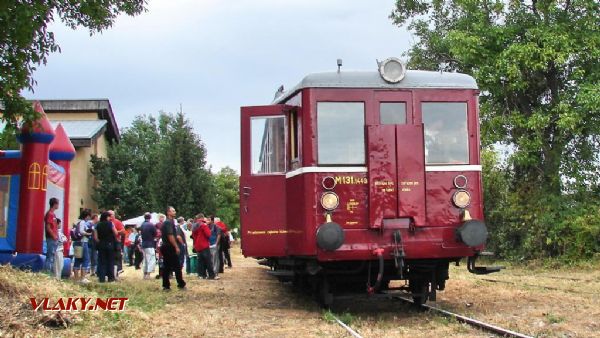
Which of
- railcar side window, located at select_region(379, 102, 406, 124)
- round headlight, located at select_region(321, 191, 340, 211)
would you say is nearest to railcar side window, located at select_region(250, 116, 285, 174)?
round headlight, located at select_region(321, 191, 340, 211)

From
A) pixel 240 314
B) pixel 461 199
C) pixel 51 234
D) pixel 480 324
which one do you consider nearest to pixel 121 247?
pixel 51 234

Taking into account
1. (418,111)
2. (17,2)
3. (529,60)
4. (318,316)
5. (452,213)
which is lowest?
(318,316)

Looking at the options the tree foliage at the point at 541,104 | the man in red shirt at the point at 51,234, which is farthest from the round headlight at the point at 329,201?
the tree foliage at the point at 541,104

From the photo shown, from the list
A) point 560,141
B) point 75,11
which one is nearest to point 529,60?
point 560,141

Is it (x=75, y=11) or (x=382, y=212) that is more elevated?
(x=75, y=11)

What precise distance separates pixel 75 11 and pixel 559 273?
1352 cm

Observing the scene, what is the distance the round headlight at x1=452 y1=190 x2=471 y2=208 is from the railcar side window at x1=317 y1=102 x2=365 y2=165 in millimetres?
1363

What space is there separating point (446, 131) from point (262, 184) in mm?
2779

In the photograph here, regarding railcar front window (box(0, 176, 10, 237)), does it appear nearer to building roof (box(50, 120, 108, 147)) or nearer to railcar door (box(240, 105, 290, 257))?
railcar door (box(240, 105, 290, 257))

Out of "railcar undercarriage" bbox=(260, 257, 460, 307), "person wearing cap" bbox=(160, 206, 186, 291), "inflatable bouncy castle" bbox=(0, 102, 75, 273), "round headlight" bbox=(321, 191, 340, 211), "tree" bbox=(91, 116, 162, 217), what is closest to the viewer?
"round headlight" bbox=(321, 191, 340, 211)

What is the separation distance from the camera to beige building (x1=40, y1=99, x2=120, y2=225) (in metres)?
34.3

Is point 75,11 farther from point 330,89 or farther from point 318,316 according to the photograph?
point 318,316

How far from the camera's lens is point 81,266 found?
16.3m

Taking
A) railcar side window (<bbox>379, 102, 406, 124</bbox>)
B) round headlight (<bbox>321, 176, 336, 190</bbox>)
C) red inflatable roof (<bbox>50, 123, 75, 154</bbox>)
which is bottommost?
round headlight (<bbox>321, 176, 336, 190</bbox>)
